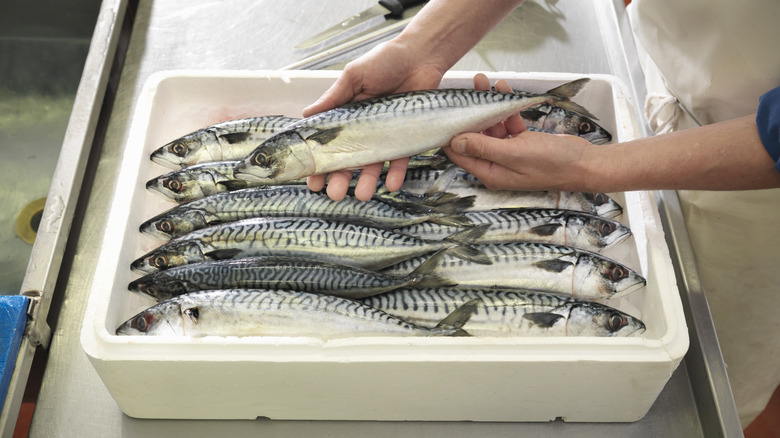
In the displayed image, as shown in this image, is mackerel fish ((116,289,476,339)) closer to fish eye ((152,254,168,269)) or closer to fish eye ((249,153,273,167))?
fish eye ((152,254,168,269))

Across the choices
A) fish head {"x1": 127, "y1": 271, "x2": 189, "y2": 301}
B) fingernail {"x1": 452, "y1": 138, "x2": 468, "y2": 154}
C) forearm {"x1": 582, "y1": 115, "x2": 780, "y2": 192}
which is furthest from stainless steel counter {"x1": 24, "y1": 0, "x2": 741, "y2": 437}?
fingernail {"x1": 452, "y1": 138, "x2": 468, "y2": 154}

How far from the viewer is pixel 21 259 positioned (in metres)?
3.13

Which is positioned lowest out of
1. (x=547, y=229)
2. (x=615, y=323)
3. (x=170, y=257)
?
(x=615, y=323)

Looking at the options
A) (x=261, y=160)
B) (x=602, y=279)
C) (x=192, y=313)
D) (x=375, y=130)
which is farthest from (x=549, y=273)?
(x=192, y=313)

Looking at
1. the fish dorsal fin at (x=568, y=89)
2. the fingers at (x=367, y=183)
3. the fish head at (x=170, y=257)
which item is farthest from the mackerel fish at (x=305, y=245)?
the fish dorsal fin at (x=568, y=89)

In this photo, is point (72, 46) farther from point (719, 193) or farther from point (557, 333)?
point (719, 193)

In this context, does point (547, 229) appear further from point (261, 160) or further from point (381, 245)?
point (261, 160)

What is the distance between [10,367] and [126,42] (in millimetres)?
1870

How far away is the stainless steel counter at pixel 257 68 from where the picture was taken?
2133 mm

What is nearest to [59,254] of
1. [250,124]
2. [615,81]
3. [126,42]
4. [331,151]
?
[250,124]

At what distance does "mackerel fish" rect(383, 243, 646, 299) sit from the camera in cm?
213

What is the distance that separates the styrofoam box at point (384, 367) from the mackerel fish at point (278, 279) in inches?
6.0

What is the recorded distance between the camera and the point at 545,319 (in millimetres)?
2018

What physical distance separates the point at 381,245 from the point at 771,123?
123 cm
